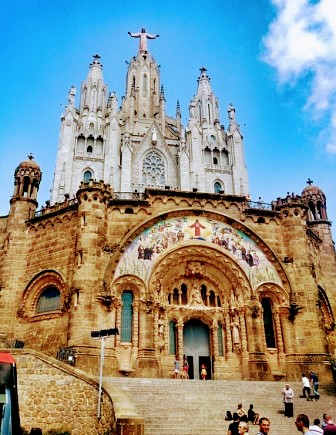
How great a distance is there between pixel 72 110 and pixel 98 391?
41588mm

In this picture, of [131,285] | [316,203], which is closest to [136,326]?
[131,285]

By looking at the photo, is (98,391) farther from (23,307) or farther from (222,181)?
(222,181)

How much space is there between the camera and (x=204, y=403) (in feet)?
49.9

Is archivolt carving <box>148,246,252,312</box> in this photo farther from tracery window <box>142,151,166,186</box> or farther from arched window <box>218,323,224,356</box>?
tracery window <box>142,151,166,186</box>

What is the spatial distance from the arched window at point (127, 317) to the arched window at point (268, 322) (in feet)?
22.7

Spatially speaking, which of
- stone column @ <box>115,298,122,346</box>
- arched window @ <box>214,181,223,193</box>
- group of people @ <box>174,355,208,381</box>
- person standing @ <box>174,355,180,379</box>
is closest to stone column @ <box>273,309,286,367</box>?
group of people @ <box>174,355,208,381</box>

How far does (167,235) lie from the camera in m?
22.3

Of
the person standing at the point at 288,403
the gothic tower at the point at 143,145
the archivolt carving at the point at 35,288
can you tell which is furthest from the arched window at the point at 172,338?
the gothic tower at the point at 143,145

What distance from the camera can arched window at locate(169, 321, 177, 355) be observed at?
838 inches

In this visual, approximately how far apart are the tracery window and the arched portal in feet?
88.0

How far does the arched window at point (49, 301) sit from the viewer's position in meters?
21.6

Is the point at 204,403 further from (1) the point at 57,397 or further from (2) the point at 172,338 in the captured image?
(2) the point at 172,338

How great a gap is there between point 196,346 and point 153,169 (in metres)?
29.3

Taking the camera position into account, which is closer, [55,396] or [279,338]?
[55,396]
